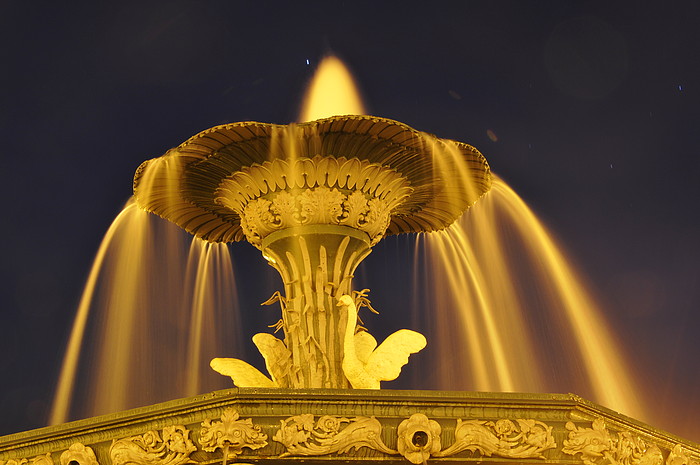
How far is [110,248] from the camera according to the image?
11.6 metres

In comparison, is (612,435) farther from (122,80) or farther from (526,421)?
(122,80)

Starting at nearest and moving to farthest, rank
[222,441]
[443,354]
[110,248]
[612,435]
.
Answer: [222,441], [612,435], [110,248], [443,354]

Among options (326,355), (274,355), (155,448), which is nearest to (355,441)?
(155,448)

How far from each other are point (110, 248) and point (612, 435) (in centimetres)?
766

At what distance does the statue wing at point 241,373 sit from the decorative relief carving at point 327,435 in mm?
2686

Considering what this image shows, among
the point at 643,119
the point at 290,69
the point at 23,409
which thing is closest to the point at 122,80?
the point at 290,69

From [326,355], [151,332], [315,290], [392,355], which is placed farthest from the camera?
[151,332]

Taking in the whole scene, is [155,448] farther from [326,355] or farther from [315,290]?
[315,290]

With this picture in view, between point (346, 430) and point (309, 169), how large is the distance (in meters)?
3.44

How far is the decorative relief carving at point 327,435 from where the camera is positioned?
5.39 meters

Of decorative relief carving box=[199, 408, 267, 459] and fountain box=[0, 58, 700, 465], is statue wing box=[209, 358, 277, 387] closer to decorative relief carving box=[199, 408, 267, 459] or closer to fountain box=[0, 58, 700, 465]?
fountain box=[0, 58, 700, 465]

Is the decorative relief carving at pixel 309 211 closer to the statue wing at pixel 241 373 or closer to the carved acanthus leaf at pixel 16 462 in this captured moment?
the statue wing at pixel 241 373

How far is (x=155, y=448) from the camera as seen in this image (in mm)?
5551

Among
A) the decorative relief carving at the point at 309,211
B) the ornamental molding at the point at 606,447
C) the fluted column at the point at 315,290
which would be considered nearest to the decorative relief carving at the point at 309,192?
the decorative relief carving at the point at 309,211
